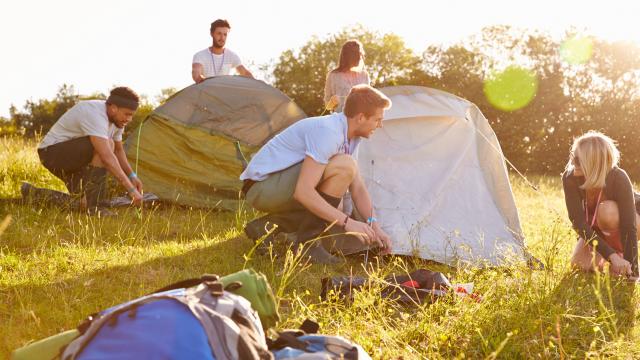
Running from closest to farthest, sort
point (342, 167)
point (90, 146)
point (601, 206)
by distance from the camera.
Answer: point (342, 167) → point (601, 206) → point (90, 146)

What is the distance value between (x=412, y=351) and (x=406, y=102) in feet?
8.80

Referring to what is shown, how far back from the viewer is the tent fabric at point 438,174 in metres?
4.46

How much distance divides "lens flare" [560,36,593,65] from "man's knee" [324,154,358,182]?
37.9 feet

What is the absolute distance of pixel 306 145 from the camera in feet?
12.6

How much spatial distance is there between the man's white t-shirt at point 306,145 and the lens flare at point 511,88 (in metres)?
10.3

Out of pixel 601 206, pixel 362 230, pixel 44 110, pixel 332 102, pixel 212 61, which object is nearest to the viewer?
pixel 362 230

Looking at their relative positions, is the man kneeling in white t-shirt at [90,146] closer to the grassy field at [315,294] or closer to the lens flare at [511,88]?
the grassy field at [315,294]

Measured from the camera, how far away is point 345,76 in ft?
18.2

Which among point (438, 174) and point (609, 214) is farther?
point (438, 174)

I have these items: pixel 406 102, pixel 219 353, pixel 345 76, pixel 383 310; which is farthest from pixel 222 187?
pixel 219 353

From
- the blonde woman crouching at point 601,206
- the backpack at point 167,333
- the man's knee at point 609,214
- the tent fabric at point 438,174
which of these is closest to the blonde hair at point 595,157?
the blonde woman crouching at point 601,206

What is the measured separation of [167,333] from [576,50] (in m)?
14.2

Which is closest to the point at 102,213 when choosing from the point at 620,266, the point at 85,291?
the point at 85,291

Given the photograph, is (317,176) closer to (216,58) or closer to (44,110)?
(216,58)
